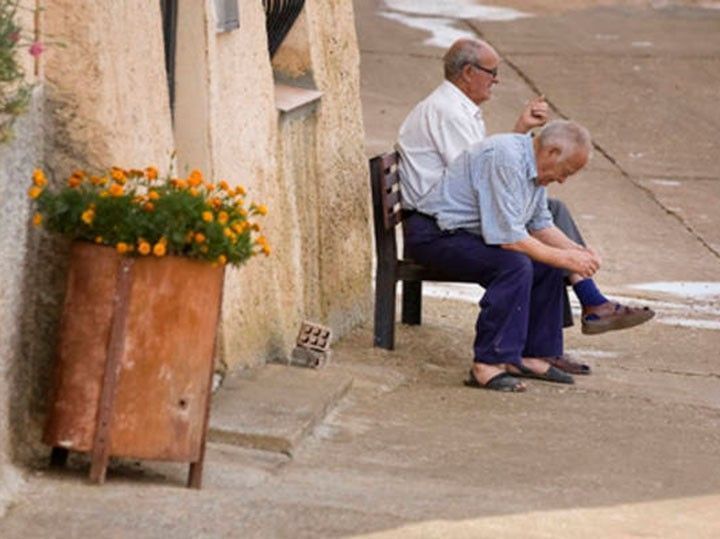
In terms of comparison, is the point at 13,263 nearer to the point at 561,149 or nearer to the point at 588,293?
the point at 561,149

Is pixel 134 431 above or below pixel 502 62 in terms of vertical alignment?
below

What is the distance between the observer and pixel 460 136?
8977 millimetres

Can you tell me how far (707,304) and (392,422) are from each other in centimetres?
412

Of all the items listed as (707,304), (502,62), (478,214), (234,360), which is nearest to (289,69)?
(478,214)

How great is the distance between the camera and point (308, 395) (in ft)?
24.7

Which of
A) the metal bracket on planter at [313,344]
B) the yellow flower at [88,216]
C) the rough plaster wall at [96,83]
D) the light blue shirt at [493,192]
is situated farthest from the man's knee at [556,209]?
the yellow flower at [88,216]

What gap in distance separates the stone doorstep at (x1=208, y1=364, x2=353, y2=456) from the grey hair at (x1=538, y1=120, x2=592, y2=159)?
1.19 meters

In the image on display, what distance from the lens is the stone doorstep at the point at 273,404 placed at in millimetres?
6840

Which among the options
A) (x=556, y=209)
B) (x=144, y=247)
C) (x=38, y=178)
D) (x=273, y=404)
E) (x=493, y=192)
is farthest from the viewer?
(x=556, y=209)

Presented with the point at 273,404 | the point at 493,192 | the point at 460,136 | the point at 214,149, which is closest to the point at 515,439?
the point at 273,404

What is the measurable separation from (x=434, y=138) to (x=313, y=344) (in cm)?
112

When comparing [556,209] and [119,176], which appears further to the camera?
[556,209]

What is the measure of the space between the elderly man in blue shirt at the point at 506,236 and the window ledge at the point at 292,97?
65 centimetres

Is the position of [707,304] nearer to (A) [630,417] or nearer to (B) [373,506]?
(A) [630,417]
